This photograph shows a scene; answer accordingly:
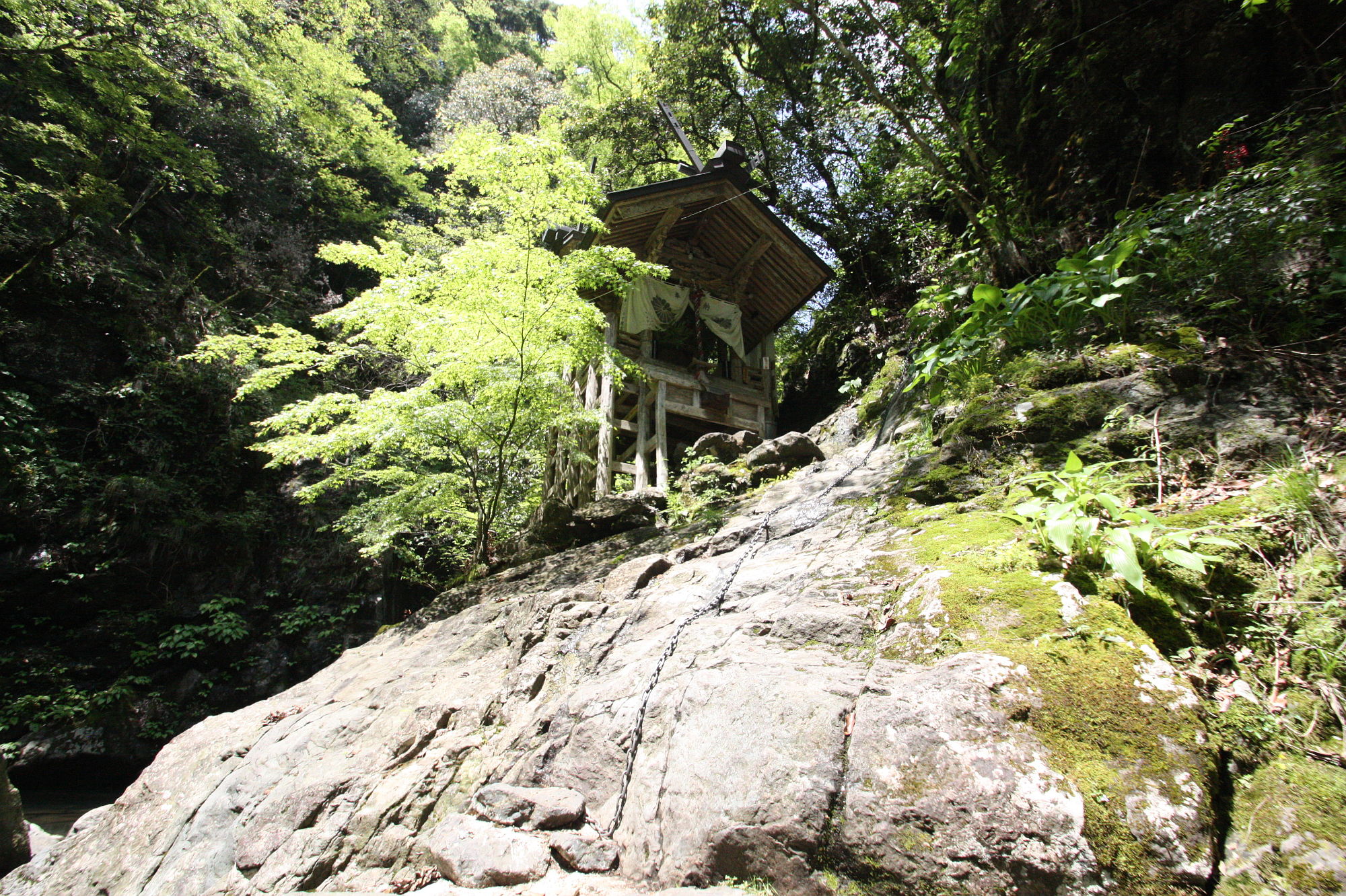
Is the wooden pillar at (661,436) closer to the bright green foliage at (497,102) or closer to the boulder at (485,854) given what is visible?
the boulder at (485,854)

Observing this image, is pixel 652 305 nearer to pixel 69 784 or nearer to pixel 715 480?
pixel 715 480

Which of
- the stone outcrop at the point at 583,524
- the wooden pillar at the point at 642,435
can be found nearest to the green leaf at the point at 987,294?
the stone outcrop at the point at 583,524

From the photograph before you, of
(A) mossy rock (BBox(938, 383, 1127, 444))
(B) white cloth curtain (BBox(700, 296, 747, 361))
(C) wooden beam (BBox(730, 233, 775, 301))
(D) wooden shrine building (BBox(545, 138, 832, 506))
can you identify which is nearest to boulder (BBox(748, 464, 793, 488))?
(D) wooden shrine building (BBox(545, 138, 832, 506))

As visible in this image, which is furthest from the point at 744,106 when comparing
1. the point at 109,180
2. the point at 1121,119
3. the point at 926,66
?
the point at 109,180

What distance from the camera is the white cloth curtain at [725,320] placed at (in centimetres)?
1231

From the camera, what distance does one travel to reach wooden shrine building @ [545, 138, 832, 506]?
393 inches

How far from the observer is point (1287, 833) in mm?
1536

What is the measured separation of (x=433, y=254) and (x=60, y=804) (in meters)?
12.8

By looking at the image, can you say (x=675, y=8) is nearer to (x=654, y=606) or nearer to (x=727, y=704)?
(x=654, y=606)

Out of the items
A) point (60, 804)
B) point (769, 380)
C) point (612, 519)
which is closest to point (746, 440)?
point (769, 380)

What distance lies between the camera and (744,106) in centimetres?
1506

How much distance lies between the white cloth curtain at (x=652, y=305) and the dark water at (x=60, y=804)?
10220 millimetres

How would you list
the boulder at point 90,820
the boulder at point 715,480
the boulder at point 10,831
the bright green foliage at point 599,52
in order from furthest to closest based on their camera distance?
the bright green foliage at point 599,52
the boulder at point 715,480
the boulder at point 10,831
the boulder at point 90,820

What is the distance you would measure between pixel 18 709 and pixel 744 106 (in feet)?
57.7
